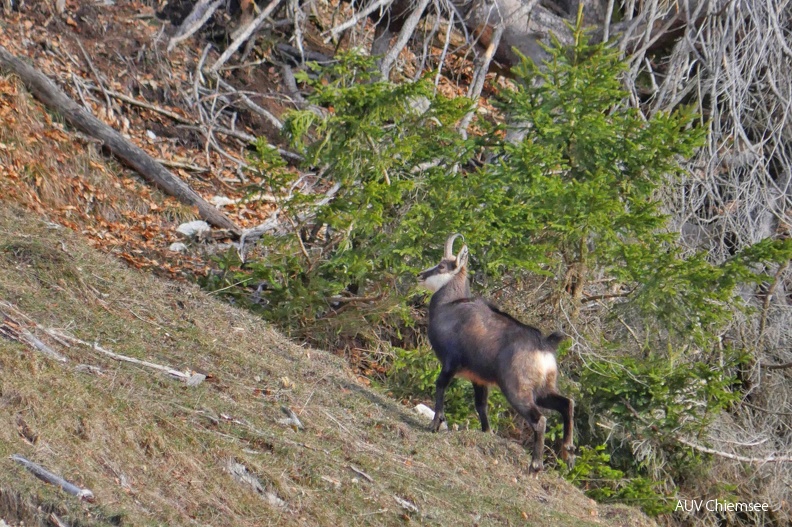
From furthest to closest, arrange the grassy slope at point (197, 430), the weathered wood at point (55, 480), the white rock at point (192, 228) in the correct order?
1. the white rock at point (192, 228)
2. the grassy slope at point (197, 430)
3. the weathered wood at point (55, 480)

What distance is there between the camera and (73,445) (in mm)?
4938

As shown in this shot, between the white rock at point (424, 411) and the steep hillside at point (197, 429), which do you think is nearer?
the steep hillside at point (197, 429)

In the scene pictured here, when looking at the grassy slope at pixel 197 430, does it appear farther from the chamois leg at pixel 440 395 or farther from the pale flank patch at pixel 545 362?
the pale flank patch at pixel 545 362

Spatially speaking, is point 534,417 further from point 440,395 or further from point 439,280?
point 439,280

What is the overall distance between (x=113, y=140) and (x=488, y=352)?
6131 mm

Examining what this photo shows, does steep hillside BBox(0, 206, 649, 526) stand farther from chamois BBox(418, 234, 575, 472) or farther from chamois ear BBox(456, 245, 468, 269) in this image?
chamois ear BBox(456, 245, 468, 269)

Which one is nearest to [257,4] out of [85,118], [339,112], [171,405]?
[85,118]

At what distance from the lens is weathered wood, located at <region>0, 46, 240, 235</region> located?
448 inches

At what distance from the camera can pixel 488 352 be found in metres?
7.31

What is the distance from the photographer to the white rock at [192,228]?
11.1 m

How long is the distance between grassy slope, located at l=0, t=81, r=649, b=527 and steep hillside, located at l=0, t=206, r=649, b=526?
1 centimetres

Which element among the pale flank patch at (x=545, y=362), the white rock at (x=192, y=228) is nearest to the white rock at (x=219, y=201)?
the white rock at (x=192, y=228)

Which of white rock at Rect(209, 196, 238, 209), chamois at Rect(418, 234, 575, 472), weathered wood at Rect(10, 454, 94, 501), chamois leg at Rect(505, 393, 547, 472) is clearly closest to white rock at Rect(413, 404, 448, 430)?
chamois at Rect(418, 234, 575, 472)

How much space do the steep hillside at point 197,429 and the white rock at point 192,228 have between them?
235 cm
